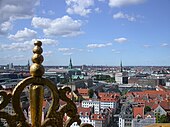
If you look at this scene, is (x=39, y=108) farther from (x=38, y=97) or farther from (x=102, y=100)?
(x=102, y=100)

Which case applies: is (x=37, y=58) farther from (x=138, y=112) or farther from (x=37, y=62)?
(x=138, y=112)

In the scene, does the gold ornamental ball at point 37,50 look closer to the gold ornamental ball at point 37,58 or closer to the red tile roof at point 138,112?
the gold ornamental ball at point 37,58

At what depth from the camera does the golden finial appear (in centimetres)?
134

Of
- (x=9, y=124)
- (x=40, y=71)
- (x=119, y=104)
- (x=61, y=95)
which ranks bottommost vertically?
(x=119, y=104)

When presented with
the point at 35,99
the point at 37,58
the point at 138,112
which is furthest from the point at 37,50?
the point at 138,112

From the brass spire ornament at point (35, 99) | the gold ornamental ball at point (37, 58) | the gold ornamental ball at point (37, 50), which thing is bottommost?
the brass spire ornament at point (35, 99)

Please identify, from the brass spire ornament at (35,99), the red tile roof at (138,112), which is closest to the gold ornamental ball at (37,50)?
the brass spire ornament at (35,99)

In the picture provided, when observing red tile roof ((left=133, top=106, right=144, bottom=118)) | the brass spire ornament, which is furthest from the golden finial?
red tile roof ((left=133, top=106, right=144, bottom=118))

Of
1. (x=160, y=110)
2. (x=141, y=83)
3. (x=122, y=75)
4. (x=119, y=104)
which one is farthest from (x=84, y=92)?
(x=122, y=75)

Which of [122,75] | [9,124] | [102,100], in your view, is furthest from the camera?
[122,75]

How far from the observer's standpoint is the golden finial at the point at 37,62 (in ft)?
4.40

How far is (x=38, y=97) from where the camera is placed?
133cm

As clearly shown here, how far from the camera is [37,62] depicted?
4.47ft

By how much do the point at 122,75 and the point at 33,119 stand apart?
86108 mm
